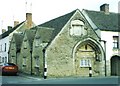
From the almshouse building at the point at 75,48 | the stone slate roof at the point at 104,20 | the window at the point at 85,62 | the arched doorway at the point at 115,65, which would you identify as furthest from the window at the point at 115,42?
the window at the point at 85,62

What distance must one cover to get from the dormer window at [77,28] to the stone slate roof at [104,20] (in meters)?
3.07

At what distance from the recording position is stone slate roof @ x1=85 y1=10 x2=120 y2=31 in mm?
33419

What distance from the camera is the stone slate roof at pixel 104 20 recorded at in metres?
33.4

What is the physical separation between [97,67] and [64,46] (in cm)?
489

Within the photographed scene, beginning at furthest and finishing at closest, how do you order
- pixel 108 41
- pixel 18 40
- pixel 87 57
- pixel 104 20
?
pixel 18 40
pixel 104 20
pixel 108 41
pixel 87 57

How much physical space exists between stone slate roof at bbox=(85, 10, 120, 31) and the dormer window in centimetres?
307

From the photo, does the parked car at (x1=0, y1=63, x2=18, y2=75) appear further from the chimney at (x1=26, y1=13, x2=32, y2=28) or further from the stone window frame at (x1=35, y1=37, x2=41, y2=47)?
the chimney at (x1=26, y1=13, x2=32, y2=28)

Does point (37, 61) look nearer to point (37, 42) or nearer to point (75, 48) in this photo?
point (37, 42)

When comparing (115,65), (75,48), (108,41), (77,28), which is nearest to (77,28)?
(77,28)

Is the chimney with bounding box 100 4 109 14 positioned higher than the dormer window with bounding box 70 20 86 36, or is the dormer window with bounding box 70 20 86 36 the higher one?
the chimney with bounding box 100 4 109 14

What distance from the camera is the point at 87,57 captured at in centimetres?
3077

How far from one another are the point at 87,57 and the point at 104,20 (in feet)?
23.1

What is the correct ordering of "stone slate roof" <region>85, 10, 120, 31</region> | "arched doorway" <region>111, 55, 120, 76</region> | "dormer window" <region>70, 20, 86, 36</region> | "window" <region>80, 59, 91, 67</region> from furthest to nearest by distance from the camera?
"stone slate roof" <region>85, 10, 120, 31</region>
"arched doorway" <region>111, 55, 120, 76</region>
"window" <region>80, 59, 91, 67</region>
"dormer window" <region>70, 20, 86, 36</region>

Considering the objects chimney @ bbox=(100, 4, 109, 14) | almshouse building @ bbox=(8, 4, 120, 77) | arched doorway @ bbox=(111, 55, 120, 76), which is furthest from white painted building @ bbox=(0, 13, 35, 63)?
arched doorway @ bbox=(111, 55, 120, 76)
